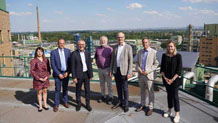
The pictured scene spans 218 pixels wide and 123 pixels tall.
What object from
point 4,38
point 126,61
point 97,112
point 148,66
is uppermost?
point 4,38

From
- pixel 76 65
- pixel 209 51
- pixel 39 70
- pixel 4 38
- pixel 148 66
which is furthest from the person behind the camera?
pixel 209 51

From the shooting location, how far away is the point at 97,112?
3.77 meters

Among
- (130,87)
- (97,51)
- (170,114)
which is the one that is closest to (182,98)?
(170,114)

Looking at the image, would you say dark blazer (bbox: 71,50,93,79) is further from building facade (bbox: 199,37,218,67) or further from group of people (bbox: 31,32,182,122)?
building facade (bbox: 199,37,218,67)

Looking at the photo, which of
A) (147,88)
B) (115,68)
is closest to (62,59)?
(115,68)

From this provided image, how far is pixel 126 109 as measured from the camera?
3.73 m

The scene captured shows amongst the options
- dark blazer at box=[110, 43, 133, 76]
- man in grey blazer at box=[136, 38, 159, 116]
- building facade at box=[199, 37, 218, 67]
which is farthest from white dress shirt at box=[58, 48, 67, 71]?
building facade at box=[199, 37, 218, 67]

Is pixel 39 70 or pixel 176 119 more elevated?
pixel 39 70

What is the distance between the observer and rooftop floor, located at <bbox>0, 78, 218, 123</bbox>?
11.3ft

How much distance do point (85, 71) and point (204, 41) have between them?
216ft

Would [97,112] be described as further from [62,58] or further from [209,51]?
[209,51]

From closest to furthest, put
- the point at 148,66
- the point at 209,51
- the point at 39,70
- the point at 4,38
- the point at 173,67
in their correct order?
the point at 173,67 < the point at 148,66 < the point at 39,70 < the point at 4,38 < the point at 209,51

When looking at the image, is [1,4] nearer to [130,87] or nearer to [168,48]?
[130,87]

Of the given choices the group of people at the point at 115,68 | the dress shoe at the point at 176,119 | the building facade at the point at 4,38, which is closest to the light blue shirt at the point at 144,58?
the group of people at the point at 115,68
